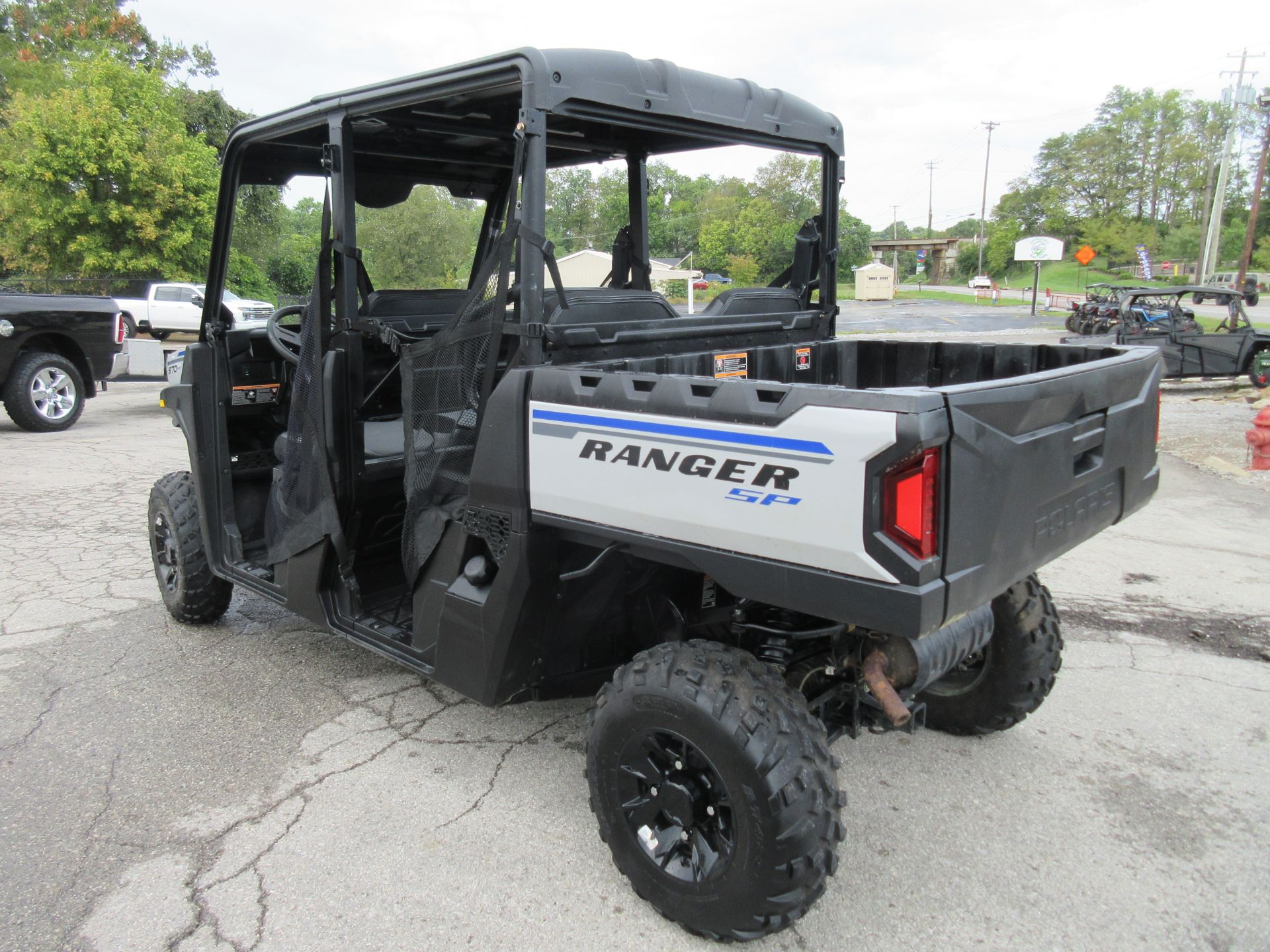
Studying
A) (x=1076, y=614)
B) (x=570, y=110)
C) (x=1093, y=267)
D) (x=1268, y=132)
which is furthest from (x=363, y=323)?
(x=1093, y=267)

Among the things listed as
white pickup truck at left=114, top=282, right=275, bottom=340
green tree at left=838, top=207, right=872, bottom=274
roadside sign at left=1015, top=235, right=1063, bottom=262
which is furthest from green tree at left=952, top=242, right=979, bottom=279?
green tree at left=838, top=207, right=872, bottom=274

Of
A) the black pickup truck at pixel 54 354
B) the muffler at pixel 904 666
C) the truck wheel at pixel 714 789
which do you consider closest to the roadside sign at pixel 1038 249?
the black pickup truck at pixel 54 354

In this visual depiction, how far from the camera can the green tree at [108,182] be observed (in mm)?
22844

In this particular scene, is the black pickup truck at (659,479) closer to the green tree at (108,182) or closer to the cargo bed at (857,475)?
the cargo bed at (857,475)

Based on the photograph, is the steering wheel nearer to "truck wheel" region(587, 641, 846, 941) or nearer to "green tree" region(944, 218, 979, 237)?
"truck wheel" region(587, 641, 846, 941)

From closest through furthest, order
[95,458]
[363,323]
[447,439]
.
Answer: [447,439] < [363,323] < [95,458]

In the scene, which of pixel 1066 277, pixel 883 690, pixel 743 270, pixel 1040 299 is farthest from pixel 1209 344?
pixel 1066 277

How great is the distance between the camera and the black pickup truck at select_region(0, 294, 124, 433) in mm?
10703

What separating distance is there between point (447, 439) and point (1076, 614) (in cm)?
353

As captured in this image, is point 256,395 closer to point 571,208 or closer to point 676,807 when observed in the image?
point 571,208

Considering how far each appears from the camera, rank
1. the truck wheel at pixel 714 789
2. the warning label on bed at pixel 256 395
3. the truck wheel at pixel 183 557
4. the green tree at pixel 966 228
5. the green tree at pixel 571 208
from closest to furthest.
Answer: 1. the truck wheel at pixel 714 789
2. the green tree at pixel 571 208
3. the warning label on bed at pixel 256 395
4. the truck wheel at pixel 183 557
5. the green tree at pixel 966 228

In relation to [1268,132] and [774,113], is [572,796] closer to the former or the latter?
[774,113]

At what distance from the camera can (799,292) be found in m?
4.02

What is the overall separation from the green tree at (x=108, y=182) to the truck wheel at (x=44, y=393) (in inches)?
548
